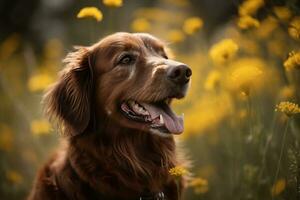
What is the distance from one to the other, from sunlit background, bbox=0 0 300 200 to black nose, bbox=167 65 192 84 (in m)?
0.29

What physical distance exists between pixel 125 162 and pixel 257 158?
972 millimetres

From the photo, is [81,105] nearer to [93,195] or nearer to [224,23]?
[93,195]

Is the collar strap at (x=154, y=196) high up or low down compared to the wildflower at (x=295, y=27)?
down

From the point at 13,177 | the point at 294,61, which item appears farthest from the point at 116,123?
the point at 13,177

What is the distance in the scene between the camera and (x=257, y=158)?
14.9ft

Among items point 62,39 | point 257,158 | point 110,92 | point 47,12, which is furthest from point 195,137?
point 47,12

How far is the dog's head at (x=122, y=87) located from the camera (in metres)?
4.10

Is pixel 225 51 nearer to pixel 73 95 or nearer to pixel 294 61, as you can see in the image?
pixel 294 61

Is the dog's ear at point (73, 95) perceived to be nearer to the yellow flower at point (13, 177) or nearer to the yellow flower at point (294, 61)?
the yellow flower at point (294, 61)

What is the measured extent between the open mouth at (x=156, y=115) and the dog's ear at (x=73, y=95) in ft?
0.98

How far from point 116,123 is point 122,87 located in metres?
0.24

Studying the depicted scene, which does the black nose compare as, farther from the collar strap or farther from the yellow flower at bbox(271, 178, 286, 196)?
the yellow flower at bbox(271, 178, 286, 196)

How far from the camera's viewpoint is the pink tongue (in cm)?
402

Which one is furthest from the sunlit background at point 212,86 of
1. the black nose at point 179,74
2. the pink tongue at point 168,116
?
the pink tongue at point 168,116
